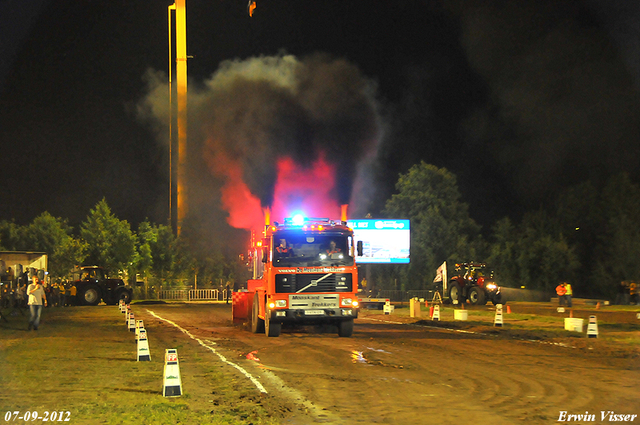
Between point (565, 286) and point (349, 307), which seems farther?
point (565, 286)

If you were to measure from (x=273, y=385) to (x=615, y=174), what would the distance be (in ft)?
227

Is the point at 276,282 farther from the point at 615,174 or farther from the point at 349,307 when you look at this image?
the point at 615,174

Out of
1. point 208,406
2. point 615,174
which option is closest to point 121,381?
point 208,406

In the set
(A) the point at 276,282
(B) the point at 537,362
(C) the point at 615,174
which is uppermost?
(C) the point at 615,174

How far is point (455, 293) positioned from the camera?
45719 mm

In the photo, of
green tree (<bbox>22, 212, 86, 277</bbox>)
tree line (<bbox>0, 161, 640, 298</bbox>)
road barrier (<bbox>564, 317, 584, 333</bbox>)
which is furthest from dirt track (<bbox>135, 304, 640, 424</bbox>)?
green tree (<bbox>22, 212, 86, 277</bbox>)

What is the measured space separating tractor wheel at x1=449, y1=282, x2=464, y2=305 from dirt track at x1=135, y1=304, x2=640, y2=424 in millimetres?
24940

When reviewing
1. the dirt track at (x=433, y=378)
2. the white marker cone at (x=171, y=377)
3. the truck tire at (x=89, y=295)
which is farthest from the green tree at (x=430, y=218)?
the white marker cone at (x=171, y=377)

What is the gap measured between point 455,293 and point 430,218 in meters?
21.9

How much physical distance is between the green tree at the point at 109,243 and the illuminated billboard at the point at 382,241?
123 ft

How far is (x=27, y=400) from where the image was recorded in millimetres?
10102

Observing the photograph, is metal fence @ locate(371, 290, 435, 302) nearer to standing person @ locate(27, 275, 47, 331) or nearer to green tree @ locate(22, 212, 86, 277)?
green tree @ locate(22, 212, 86, 277)

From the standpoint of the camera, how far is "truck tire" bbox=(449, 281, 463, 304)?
45094 millimetres

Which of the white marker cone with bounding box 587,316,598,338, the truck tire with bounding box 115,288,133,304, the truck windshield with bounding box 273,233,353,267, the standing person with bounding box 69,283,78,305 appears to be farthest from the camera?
the truck tire with bounding box 115,288,133,304
